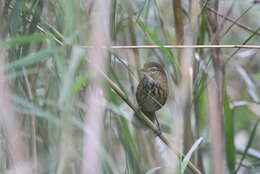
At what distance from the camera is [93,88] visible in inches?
62.4

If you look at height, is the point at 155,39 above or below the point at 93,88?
above

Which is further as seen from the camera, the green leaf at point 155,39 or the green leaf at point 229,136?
the green leaf at point 229,136

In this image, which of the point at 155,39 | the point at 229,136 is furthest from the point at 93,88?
the point at 229,136

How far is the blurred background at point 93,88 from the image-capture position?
1.56 metres

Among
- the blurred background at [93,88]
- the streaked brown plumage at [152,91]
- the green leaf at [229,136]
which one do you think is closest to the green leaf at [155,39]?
the blurred background at [93,88]

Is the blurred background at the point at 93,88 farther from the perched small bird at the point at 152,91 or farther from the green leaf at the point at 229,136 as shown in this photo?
the perched small bird at the point at 152,91

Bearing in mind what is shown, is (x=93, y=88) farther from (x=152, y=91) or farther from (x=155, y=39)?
(x=152, y=91)

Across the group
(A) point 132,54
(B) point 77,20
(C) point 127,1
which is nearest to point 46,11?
(C) point 127,1

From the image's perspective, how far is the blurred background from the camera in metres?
1.56

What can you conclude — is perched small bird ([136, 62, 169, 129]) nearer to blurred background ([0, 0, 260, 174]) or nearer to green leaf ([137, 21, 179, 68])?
blurred background ([0, 0, 260, 174])

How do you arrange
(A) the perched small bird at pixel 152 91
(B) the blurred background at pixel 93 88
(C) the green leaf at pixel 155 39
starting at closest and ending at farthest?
(B) the blurred background at pixel 93 88 < (C) the green leaf at pixel 155 39 < (A) the perched small bird at pixel 152 91

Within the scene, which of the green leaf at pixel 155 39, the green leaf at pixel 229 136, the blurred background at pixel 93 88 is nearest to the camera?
the blurred background at pixel 93 88

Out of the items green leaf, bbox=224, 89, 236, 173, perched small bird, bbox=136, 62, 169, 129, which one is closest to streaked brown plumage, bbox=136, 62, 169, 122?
perched small bird, bbox=136, 62, 169, 129

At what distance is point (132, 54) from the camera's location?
259 cm
